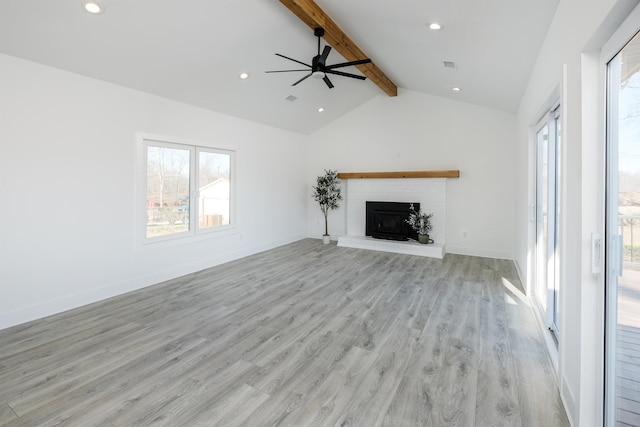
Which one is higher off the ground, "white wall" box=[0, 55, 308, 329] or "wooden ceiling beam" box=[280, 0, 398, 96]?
"wooden ceiling beam" box=[280, 0, 398, 96]

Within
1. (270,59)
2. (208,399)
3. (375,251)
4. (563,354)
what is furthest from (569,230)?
(375,251)

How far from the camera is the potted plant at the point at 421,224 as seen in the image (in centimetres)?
617

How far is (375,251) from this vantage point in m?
6.39

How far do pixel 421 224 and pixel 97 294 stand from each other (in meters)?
5.50

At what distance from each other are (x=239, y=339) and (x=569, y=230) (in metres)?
2.67

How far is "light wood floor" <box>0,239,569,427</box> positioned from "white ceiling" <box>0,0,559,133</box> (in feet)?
9.13

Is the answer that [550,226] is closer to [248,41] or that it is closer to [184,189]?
[248,41]

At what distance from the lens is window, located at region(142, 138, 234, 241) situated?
4352 mm

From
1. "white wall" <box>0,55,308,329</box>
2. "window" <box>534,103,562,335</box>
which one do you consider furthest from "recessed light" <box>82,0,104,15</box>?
"window" <box>534,103,562,335</box>

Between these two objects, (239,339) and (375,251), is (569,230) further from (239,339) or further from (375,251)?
(375,251)

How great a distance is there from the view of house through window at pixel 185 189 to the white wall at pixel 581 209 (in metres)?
4.64

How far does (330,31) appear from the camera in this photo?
3629mm

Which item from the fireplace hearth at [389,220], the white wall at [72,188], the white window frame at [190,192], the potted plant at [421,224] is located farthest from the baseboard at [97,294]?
the potted plant at [421,224]

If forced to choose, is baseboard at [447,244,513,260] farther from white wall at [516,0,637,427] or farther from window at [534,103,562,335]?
white wall at [516,0,637,427]
